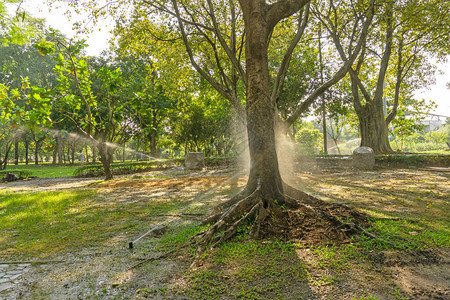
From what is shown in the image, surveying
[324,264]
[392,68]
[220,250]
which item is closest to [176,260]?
[220,250]

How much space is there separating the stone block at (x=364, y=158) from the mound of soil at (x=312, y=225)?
1066 centimetres

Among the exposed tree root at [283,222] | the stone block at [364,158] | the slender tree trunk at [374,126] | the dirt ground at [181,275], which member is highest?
the slender tree trunk at [374,126]

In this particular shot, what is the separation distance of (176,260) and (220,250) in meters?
0.58

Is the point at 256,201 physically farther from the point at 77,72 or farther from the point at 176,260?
the point at 77,72

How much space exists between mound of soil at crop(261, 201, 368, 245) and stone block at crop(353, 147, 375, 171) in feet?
35.0

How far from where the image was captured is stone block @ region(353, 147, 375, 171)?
13983 millimetres

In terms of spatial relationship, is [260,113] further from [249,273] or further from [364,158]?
[364,158]

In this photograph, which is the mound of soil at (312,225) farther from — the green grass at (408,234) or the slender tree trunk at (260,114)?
the slender tree trunk at (260,114)

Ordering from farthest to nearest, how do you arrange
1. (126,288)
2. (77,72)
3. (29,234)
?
(77,72)
(29,234)
(126,288)

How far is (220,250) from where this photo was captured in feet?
11.2

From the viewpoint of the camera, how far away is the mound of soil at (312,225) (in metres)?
3.69

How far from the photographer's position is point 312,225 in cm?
407

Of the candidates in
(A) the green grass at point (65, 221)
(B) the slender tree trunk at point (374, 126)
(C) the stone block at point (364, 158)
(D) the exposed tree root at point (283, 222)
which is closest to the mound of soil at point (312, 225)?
(D) the exposed tree root at point (283, 222)

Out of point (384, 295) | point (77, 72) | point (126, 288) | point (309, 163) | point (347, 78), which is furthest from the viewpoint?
point (347, 78)
